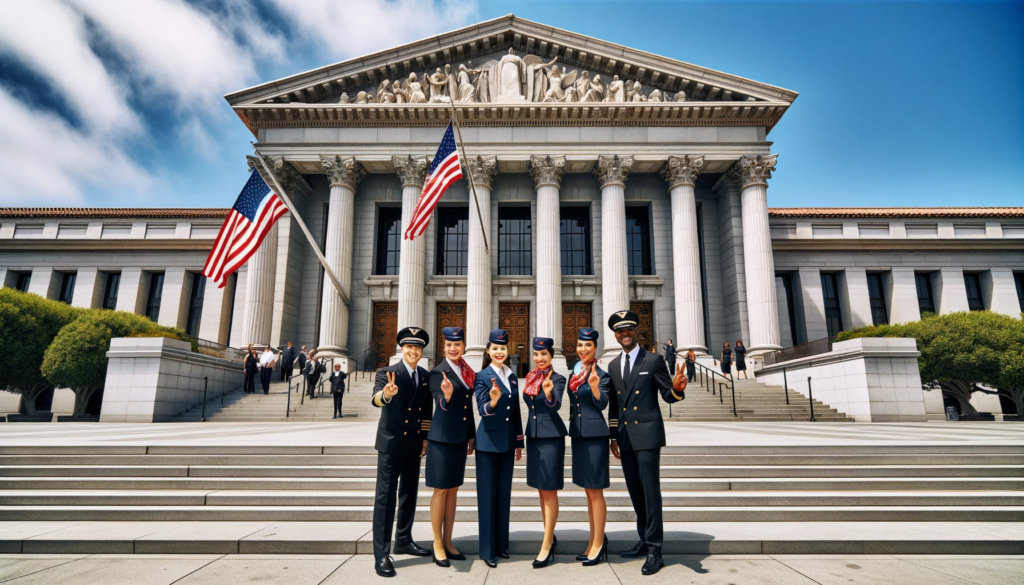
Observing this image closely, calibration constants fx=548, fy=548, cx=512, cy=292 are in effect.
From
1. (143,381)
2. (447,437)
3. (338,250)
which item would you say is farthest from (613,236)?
(447,437)

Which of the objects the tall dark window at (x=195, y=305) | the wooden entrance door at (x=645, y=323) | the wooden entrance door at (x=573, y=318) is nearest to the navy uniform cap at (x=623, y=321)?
the wooden entrance door at (x=573, y=318)

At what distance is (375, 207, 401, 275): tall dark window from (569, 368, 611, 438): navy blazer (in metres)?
25.7

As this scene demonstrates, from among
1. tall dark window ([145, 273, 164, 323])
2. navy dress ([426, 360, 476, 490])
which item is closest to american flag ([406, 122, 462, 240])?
navy dress ([426, 360, 476, 490])

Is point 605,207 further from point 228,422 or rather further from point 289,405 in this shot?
point 228,422

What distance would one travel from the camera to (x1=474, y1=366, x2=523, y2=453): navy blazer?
5125mm

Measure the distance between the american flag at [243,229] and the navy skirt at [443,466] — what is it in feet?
37.6

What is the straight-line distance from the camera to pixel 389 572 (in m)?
4.79

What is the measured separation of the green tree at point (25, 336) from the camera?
2378cm

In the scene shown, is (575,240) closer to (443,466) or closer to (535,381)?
(535,381)

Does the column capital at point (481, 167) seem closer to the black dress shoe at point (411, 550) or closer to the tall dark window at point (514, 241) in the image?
the tall dark window at point (514, 241)

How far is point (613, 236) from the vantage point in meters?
26.7

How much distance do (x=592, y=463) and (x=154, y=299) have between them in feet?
119

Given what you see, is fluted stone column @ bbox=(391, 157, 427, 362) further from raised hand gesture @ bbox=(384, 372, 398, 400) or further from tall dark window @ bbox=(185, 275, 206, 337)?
raised hand gesture @ bbox=(384, 372, 398, 400)

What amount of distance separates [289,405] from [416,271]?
9698 millimetres
